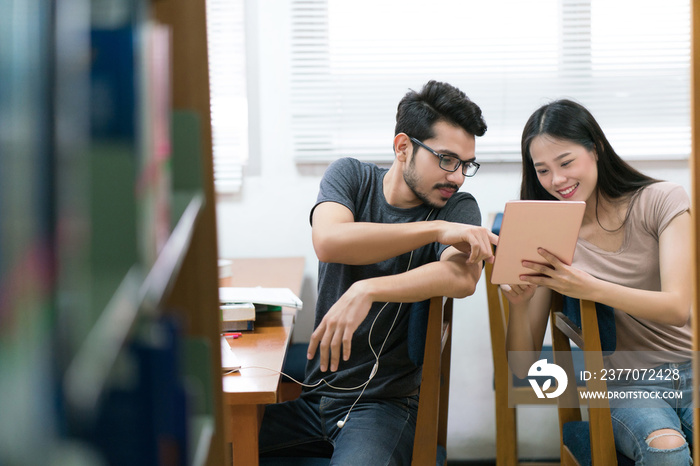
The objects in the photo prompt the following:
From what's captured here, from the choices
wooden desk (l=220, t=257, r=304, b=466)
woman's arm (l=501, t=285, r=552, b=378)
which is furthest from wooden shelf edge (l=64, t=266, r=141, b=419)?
woman's arm (l=501, t=285, r=552, b=378)

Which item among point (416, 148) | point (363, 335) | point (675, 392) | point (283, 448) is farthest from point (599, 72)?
point (283, 448)

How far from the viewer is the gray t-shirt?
1.64 metres

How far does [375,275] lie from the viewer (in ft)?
5.69

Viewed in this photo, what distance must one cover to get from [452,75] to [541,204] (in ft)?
4.44

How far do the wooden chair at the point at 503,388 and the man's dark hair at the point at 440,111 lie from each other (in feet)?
2.13

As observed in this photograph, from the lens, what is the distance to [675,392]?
1.69m

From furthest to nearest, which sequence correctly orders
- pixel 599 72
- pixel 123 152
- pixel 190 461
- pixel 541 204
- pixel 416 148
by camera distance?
pixel 599 72 → pixel 416 148 → pixel 541 204 → pixel 190 461 → pixel 123 152

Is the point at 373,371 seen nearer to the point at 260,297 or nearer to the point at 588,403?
the point at 260,297

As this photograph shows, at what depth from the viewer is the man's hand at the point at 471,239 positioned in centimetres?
152

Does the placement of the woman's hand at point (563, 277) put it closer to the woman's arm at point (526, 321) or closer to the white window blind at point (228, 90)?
the woman's arm at point (526, 321)

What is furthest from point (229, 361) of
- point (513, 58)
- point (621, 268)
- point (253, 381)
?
point (513, 58)

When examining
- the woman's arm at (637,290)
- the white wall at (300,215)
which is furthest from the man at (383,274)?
the white wall at (300,215)

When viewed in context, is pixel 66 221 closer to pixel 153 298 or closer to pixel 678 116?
pixel 153 298

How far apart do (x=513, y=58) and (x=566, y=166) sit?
3.19ft
